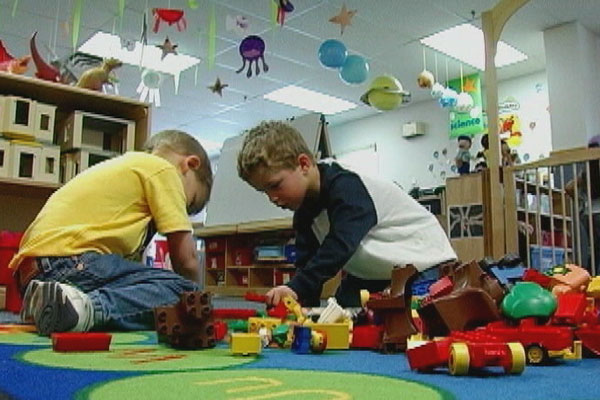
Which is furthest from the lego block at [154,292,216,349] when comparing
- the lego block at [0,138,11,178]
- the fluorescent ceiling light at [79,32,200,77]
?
the fluorescent ceiling light at [79,32,200,77]

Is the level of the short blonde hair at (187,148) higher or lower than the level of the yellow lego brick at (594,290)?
higher

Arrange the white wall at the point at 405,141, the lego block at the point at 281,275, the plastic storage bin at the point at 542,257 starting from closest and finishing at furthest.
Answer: the plastic storage bin at the point at 542,257 < the lego block at the point at 281,275 < the white wall at the point at 405,141

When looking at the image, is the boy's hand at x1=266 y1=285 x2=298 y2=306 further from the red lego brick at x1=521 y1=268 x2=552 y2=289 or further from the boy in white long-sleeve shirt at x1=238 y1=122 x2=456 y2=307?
the red lego brick at x1=521 y1=268 x2=552 y2=289

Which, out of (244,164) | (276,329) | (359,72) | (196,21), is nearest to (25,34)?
(196,21)

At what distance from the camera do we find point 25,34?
3857 millimetres

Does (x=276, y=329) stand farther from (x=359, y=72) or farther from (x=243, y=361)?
(x=359, y=72)

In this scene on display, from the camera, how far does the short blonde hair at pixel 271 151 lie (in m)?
1.24

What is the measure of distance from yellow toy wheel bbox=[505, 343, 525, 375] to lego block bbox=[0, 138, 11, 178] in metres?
1.80

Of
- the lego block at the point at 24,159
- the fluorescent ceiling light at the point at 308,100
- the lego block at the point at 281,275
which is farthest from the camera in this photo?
the fluorescent ceiling light at the point at 308,100

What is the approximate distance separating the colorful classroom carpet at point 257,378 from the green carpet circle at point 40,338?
4.3 inches

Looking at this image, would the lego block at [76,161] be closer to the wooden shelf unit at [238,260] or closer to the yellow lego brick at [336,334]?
the wooden shelf unit at [238,260]

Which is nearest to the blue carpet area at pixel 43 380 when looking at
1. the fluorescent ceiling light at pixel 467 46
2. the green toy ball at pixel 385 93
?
the green toy ball at pixel 385 93

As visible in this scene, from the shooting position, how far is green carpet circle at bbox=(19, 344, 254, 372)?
0.60m

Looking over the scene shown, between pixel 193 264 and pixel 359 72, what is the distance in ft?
7.67
